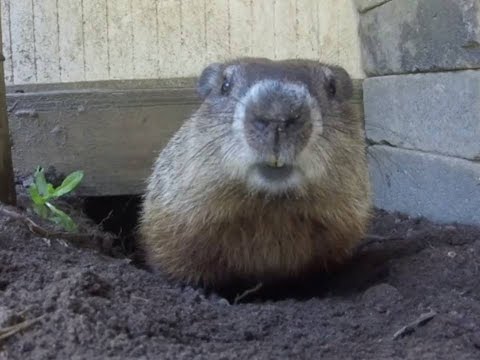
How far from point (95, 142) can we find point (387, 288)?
2566 millimetres

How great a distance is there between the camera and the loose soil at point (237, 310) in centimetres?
223

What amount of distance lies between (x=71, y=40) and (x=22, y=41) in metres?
0.32

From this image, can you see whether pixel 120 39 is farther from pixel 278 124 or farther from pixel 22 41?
pixel 278 124

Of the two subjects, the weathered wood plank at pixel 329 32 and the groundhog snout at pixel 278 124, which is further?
the weathered wood plank at pixel 329 32

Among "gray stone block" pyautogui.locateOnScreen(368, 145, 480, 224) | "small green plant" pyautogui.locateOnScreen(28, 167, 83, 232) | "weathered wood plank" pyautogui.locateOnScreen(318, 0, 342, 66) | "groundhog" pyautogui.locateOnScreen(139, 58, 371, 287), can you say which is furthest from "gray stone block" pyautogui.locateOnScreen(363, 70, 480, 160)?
"small green plant" pyautogui.locateOnScreen(28, 167, 83, 232)

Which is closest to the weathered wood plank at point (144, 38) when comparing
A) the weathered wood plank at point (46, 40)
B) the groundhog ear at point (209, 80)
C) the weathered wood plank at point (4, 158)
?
the weathered wood plank at point (46, 40)

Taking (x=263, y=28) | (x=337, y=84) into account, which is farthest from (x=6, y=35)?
(x=337, y=84)

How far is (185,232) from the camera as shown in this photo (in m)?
3.49

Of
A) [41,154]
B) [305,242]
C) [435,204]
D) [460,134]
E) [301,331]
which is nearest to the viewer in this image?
[301,331]

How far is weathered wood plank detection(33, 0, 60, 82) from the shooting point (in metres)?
5.18

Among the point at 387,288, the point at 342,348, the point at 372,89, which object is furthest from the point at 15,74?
the point at 342,348

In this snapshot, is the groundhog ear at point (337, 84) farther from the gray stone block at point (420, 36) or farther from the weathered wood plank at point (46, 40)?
the weathered wood plank at point (46, 40)

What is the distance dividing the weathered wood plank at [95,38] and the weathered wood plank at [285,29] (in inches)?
47.2

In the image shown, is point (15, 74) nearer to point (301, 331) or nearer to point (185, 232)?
point (185, 232)
